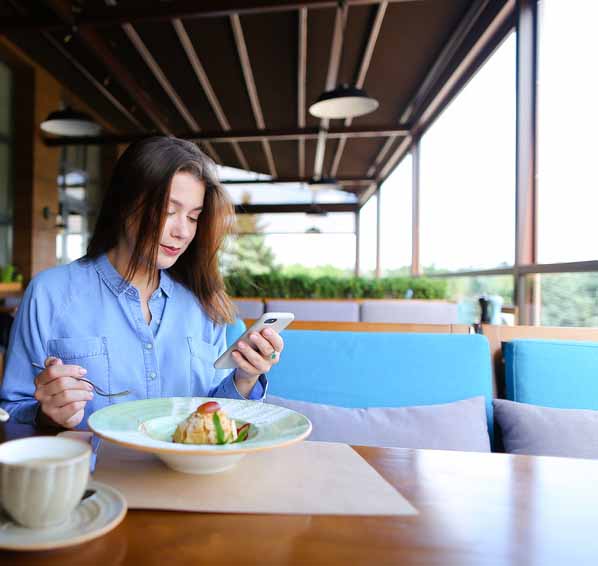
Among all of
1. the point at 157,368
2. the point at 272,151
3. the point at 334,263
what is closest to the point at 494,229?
the point at 157,368

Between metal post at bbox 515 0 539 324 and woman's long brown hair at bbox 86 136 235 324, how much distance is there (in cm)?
301

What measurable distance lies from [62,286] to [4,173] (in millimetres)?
7271

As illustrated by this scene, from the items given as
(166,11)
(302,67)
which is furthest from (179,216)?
(302,67)

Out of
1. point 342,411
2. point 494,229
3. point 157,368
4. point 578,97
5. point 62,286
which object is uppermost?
point 578,97

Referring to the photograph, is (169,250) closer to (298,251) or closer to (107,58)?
(107,58)

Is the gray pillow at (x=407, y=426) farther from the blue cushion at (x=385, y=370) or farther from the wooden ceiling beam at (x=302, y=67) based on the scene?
the wooden ceiling beam at (x=302, y=67)

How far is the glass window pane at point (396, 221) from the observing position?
8473 mm

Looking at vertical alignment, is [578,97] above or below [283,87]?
below

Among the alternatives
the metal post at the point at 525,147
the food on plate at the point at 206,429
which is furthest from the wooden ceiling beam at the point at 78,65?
the food on plate at the point at 206,429

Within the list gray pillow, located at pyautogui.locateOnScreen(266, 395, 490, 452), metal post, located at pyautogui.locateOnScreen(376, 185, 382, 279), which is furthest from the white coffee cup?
metal post, located at pyautogui.locateOnScreen(376, 185, 382, 279)

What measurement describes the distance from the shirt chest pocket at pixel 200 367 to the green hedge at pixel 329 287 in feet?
8.48

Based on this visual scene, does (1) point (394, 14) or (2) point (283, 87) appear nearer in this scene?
(1) point (394, 14)

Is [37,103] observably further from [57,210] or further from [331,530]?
[331,530]

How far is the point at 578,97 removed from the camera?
3.07m
